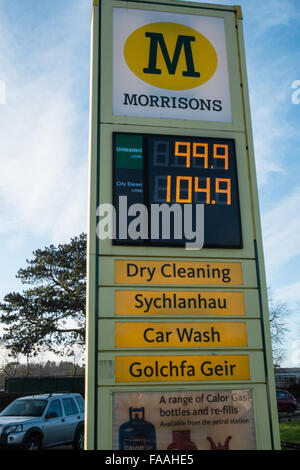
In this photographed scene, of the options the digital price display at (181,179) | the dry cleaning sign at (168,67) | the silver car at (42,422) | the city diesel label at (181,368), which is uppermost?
the dry cleaning sign at (168,67)

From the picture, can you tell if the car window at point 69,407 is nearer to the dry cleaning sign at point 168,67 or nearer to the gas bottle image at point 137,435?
the gas bottle image at point 137,435

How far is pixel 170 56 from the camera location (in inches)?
267

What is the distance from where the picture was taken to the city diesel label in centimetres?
523

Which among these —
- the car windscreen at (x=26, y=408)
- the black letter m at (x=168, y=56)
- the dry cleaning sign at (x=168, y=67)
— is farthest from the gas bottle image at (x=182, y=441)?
the car windscreen at (x=26, y=408)

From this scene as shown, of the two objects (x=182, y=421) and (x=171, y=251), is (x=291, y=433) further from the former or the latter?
(x=171, y=251)

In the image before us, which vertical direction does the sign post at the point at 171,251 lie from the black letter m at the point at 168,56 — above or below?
below

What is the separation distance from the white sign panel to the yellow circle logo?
4356 millimetres

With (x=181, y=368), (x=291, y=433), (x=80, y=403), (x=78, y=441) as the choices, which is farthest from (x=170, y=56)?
(x=291, y=433)

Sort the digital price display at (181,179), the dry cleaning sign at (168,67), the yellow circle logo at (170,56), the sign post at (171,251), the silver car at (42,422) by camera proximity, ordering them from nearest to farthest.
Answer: the sign post at (171,251)
the digital price display at (181,179)
the dry cleaning sign at (168,67)
the yellow circle logo at (170,56)
the silver car at (42,422)

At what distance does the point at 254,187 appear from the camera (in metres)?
6.31

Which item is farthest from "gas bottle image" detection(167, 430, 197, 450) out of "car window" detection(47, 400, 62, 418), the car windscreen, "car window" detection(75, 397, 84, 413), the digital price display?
"car window" detection(75, 397, 84, 413)

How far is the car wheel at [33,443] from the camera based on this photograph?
10.8 m

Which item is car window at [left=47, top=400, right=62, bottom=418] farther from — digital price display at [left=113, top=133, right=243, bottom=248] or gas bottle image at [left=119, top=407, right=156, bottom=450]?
digital price display at [left=113, top=133, right=243, bottom=248]
